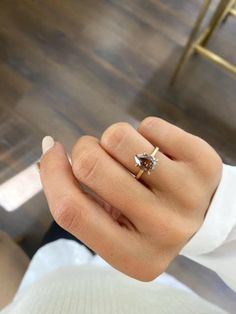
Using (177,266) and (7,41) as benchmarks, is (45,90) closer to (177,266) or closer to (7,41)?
(7,41)

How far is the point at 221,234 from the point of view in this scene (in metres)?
0.49

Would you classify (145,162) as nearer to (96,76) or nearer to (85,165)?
(85,165)

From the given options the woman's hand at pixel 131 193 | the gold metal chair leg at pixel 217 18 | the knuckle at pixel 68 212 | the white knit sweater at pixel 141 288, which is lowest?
the white knit sweater at pixel 141 288

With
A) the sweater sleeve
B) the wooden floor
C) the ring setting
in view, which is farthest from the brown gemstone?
the wooden floor

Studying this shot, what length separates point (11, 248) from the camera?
0.86 metres

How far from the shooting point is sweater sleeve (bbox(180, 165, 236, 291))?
45 cm

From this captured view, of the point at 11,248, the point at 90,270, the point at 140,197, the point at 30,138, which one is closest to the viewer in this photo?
the point at 140,197

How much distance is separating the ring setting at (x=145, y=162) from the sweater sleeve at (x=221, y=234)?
11 centimetres

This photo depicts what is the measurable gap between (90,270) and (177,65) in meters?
0.95

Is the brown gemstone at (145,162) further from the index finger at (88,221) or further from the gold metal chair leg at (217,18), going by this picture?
the gold metal chair leg at (217,18)

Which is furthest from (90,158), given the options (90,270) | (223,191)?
(90,270)

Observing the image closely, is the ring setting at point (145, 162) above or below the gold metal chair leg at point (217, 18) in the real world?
below

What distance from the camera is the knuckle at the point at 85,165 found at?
0.38m

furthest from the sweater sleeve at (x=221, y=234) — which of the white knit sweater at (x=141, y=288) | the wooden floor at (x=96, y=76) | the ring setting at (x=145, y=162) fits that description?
the wooden floor at (x=96, y=76)
